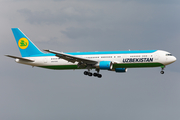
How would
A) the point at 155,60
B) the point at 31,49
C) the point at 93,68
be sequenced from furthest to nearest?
the point at 31,49 → the point at 93,68 → the point at 155,60

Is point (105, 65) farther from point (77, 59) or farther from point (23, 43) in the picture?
point (23, 43)

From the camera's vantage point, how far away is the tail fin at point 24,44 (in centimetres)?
7699

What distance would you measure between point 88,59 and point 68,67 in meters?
6.72

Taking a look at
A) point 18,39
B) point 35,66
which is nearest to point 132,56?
point 35,66

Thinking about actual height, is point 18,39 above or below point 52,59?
above

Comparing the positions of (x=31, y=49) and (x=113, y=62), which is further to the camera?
(x=31, y=49)

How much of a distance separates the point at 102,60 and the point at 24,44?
19774mm

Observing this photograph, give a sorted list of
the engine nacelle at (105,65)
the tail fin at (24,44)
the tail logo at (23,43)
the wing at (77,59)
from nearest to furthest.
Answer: the wing at (77,59), the engine nacelle at (105,65), the tail fin at (24,44), the tail logo at (23,43)

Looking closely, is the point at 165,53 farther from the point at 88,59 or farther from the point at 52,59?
the point at 52,59

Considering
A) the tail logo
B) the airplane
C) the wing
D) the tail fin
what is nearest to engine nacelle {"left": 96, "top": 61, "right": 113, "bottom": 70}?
the airplane

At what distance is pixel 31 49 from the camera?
77.2 metres

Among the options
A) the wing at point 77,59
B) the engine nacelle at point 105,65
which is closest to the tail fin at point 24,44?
the wing at point 77,59

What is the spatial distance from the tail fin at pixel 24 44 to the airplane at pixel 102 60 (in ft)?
3.29

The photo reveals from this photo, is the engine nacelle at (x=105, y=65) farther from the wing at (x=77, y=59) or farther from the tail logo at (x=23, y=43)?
the tail logo at (x=23, y=43)
